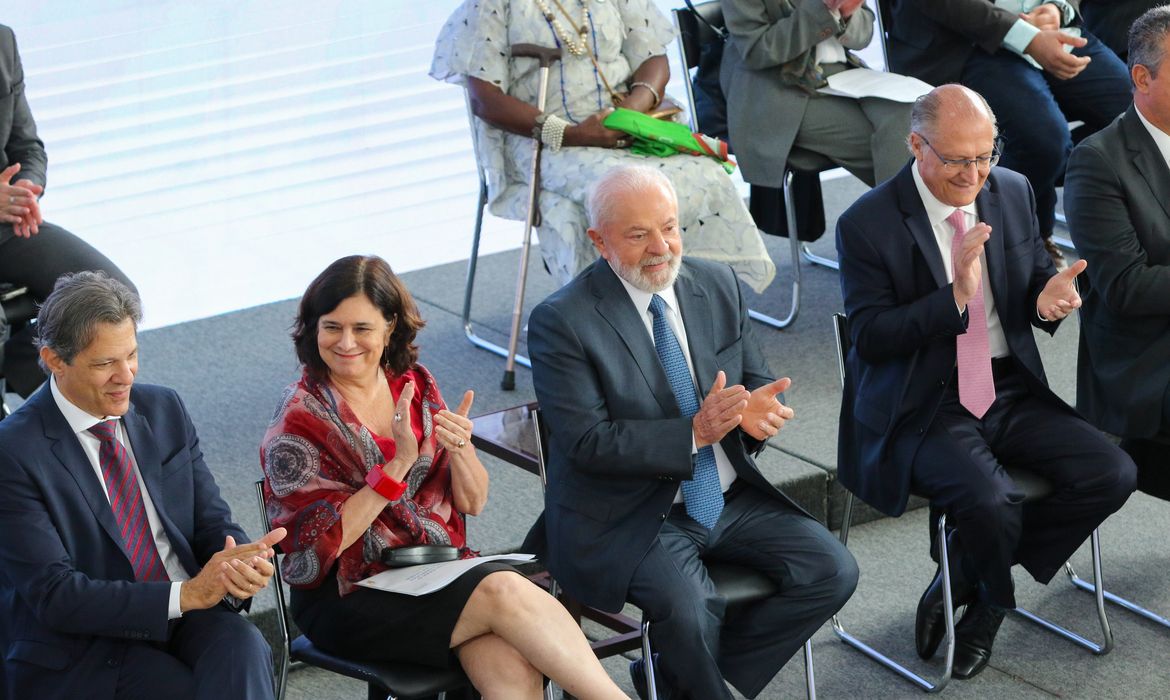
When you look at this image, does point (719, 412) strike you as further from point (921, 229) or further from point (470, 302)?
point (470, 302)

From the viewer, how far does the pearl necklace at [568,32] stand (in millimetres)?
4977

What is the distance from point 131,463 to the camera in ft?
9.82

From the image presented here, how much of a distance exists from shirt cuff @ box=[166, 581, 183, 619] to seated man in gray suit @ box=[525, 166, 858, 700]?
86 cm

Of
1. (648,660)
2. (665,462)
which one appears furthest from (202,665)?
(665,462)

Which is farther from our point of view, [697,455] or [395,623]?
[697,455]

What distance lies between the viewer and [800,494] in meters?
4.43

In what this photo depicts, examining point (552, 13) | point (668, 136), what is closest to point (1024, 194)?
point (668, 136)

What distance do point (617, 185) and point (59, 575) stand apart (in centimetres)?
140

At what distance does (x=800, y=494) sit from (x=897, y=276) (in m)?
0.90

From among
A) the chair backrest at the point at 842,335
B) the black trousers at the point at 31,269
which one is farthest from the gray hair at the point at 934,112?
the black trousers at the point at 31,269

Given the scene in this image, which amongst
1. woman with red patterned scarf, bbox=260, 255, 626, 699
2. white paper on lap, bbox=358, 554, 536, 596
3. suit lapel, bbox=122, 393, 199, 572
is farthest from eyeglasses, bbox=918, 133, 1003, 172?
suit lapel, bbox=122, 393, 199, 572

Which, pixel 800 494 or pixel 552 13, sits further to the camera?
pixel 552 13

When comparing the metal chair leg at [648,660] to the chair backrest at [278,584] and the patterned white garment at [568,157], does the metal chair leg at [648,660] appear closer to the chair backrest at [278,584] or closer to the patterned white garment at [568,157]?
the chair backrest at [278,584]

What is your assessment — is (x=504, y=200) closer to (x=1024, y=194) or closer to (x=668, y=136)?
(x=668, y=136)
